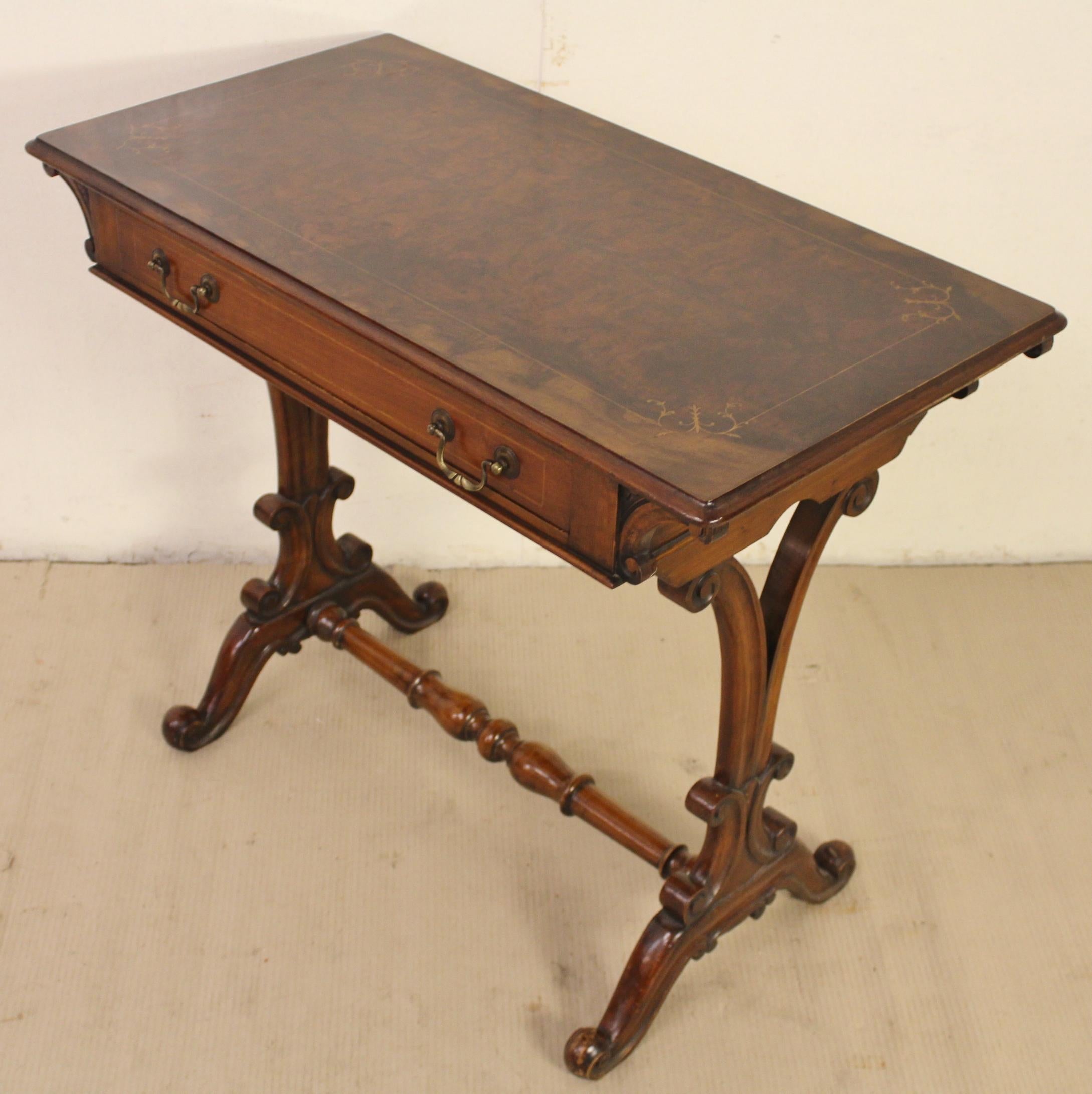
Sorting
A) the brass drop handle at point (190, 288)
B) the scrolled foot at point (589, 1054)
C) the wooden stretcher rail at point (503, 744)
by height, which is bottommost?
the scrolled foot at point (589, 1054)

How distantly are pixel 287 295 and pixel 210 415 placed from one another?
1327mm

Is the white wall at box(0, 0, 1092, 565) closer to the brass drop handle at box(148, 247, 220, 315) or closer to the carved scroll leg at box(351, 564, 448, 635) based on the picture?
the carved scroll leg at box(351, 564, 448, 635)

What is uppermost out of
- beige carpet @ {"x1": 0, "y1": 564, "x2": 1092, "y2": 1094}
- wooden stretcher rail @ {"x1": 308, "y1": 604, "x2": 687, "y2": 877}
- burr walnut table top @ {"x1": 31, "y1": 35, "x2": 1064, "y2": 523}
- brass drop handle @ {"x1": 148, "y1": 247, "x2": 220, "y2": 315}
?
burr walnut table top @ {"x1": 31, "y1": 35, "x2": 1064, "y2": 523}

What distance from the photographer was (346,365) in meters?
1.93

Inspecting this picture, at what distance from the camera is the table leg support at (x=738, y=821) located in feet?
6.64

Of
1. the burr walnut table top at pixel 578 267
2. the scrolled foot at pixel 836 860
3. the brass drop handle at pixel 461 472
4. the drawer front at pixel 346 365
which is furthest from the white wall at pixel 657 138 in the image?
the brass drop handle at pixel 461 472

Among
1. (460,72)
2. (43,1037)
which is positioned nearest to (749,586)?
(460,72)

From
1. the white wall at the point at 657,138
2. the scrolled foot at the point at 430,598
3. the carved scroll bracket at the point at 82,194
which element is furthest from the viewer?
the scrolled foot at the point at 430,598

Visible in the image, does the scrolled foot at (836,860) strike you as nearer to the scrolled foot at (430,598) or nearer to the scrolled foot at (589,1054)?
the scrolled foot at (589,1054)

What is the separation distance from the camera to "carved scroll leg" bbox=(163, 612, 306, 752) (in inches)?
112

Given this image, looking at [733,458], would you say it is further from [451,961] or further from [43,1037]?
[43,1037]

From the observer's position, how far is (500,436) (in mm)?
1747

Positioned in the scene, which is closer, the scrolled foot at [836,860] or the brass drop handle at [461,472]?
the brass drop handle at [461,472]

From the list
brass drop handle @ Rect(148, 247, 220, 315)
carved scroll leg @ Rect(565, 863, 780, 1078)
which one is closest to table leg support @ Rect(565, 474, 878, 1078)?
carved scroll leg @ Rect(565, 863, 780, 1078)
